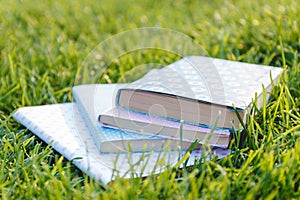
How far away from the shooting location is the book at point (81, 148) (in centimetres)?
111

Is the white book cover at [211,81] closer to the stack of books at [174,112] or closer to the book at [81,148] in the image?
the stack of books at [174,112]

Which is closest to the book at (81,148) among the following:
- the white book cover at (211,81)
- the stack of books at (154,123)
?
the stack of books at (154,123)

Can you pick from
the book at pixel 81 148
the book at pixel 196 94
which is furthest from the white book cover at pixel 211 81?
the book at pixel 81 148

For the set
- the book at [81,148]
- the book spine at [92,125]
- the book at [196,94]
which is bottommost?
the book at [81,148]

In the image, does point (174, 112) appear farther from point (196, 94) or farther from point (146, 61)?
point (146, 61)

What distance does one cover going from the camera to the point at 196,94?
123 cm

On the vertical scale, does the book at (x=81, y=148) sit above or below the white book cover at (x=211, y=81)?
below

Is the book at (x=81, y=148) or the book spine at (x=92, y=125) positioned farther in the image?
the book spine at (x=92, y=125)

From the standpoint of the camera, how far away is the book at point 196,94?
1206mm

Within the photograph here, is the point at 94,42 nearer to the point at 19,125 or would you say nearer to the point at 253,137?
the point at 19,125

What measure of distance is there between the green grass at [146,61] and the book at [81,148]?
1.2 inches

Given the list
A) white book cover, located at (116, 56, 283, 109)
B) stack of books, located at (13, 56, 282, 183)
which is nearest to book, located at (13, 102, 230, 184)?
stack of books, located at (13, 56, 282, 183)

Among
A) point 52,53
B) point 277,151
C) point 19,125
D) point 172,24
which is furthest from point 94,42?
point 277,151

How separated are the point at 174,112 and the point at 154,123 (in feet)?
0.19
